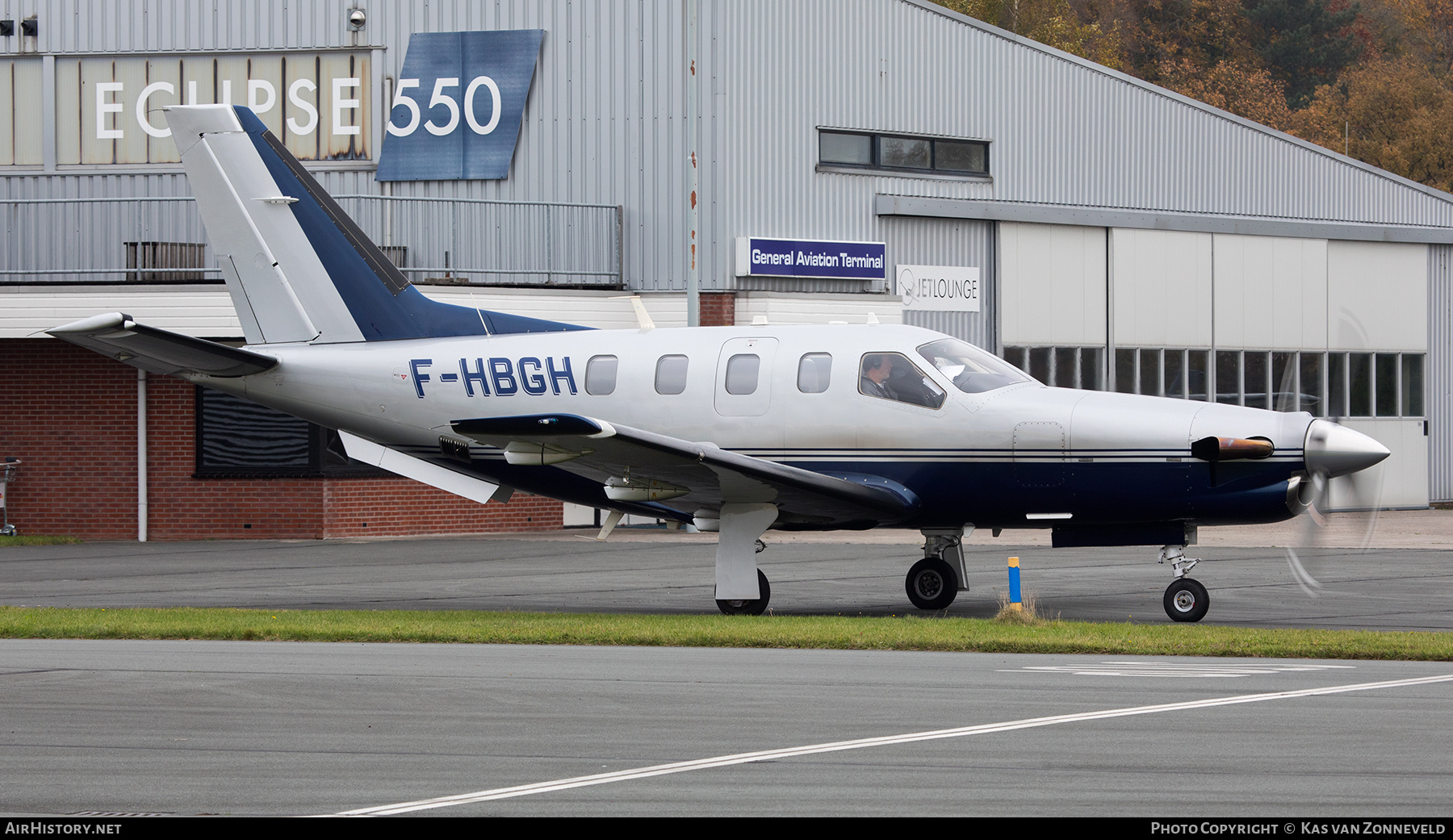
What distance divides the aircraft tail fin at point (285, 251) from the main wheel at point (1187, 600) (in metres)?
6.64

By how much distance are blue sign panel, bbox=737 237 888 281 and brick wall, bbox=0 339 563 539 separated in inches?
241

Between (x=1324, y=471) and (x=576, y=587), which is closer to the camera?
(x=1324, y=471)

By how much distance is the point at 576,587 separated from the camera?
19469 millimetres

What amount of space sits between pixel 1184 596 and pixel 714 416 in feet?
15.6

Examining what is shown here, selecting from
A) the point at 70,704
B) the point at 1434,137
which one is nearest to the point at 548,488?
the point at 70,704

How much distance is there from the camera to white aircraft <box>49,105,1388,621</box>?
14.8 m

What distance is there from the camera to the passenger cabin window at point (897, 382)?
15.6 meters

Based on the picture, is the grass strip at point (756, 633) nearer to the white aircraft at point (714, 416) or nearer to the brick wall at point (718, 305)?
the white aircraft at point (714, 416)

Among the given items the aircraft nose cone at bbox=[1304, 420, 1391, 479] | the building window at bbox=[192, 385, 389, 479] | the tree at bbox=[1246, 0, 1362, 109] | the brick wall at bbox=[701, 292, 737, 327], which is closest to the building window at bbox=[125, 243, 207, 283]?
→ the building window at bbox=[192, 385, 389, 479]

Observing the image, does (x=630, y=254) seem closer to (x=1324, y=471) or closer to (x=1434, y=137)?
(x=1324, y=471)

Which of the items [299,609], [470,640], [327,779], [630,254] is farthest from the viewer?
[630,254]

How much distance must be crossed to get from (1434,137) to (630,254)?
4577cm

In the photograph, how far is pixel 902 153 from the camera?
31.2 m

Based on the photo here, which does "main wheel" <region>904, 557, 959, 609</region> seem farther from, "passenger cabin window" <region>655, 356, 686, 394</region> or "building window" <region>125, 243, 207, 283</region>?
"building window" <region>125, 243, 207, 283</region>
